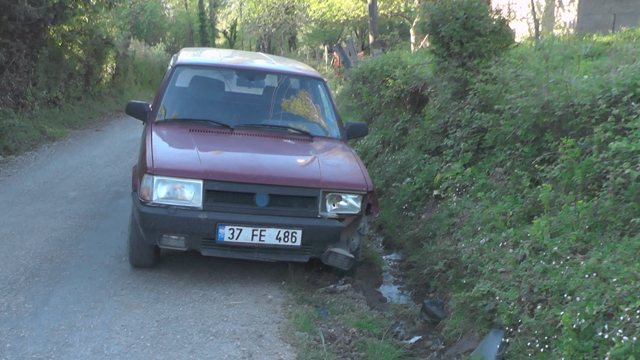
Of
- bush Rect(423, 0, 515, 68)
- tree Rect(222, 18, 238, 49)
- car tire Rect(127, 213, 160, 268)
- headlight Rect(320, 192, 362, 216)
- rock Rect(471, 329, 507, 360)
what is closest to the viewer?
rock Rect(471, 329, 507, 360)

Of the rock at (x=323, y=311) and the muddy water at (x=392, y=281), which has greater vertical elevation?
the rock at (x=323, y=311)

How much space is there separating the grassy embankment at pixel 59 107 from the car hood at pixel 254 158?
727cm

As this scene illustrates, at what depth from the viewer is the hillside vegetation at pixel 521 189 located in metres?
3.94

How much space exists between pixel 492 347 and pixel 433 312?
971mm

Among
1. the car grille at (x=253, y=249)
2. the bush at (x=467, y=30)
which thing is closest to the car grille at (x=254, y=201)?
the car grille at (x=253, y=249)

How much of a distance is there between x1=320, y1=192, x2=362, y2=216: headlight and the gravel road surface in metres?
0.75

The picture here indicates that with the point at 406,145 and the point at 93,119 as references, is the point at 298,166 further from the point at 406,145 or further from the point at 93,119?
the point at 93,119

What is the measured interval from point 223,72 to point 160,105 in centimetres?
67

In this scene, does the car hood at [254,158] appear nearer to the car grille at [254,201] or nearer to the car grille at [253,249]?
the car grille at [254,201]

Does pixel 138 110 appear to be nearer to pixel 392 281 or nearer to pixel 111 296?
pixel 111 296

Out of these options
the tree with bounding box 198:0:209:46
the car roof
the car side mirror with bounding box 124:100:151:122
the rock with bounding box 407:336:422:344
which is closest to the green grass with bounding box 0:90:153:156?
the car roof

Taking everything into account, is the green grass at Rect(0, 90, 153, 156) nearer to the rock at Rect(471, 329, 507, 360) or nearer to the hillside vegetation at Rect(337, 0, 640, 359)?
the hillside vegetation at Rect(337, 0, 640, 359)

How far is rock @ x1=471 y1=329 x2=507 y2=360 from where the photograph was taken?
4086mm

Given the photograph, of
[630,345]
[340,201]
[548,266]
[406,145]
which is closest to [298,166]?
[340,201]
